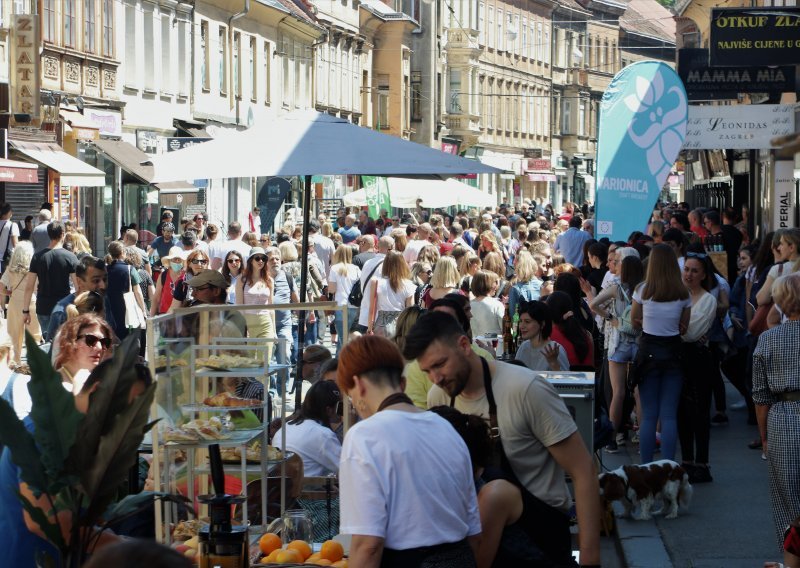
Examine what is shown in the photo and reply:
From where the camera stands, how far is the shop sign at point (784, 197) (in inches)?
814

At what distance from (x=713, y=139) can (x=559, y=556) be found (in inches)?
535

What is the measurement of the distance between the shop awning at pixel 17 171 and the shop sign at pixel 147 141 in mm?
8862

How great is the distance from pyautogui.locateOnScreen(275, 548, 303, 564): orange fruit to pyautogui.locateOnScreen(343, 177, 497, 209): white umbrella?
26971mm

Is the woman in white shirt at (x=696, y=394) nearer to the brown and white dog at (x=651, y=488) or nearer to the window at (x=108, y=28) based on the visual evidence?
the brown and white dog at (x=651, y=488)

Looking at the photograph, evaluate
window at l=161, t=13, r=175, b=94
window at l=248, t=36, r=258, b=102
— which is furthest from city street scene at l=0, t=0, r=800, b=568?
window at l=248, t=36, r=258, b=102

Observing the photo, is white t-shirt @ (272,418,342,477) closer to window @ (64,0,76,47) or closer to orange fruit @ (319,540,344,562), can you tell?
orange fruit @ (319,540,344,562)

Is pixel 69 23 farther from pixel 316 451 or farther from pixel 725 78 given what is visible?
pixel 316 451

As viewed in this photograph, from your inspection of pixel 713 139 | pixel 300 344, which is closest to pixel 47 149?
pixel 713 139

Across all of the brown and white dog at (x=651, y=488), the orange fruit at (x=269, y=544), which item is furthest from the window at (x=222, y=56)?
the orange fruit at (x=269, y=544)

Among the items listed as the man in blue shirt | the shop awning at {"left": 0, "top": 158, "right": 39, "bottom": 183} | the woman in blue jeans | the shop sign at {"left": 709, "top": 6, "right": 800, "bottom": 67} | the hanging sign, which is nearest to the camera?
the woman in blue jeans

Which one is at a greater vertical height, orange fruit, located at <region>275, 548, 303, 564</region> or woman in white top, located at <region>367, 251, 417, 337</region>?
woman in white top, located at <region>367, 251, 417, 337</region>

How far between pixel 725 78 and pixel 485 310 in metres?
9.45

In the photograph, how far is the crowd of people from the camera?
4492mm

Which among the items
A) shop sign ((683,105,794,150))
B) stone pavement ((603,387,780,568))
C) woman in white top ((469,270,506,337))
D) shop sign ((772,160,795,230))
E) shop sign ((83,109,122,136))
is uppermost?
shop sign ((83,109,122,136))
